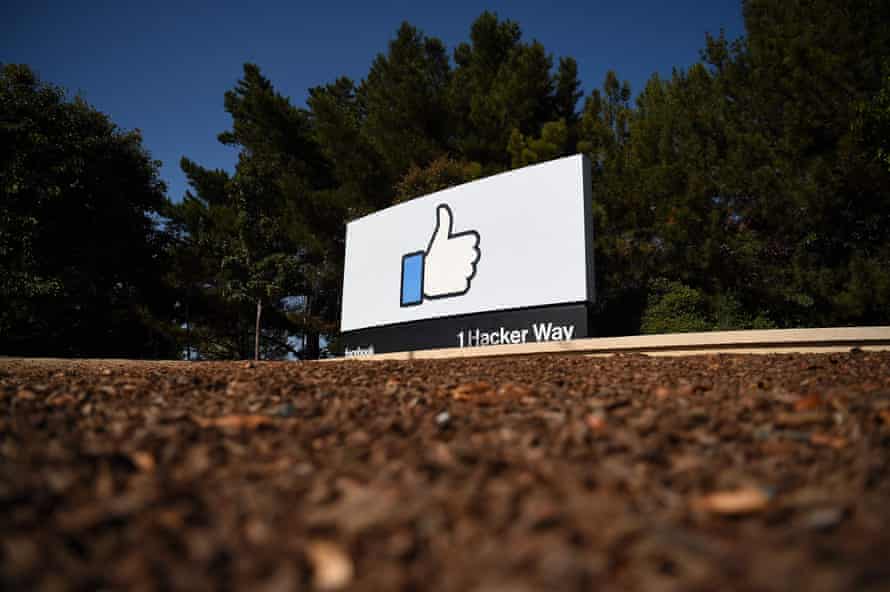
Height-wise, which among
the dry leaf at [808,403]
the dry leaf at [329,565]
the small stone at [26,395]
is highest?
the dry leaf at [808,403]

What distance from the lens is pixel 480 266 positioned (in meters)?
6.65

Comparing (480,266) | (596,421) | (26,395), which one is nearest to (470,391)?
(596,421)

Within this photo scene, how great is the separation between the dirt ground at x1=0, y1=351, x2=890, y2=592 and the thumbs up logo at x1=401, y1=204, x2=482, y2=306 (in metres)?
4.92

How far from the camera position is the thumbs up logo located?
6809 mm

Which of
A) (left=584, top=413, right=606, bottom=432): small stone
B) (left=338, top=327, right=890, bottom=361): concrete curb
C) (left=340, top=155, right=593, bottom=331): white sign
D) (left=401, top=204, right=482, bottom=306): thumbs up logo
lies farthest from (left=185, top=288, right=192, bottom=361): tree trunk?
(left=584, top=413, right=606, bottom=432): small stone

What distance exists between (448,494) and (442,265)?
6.12 m

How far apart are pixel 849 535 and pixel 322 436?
4.30 feet

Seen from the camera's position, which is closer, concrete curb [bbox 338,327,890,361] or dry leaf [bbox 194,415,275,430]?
dry leaf [bbox 194,415,275,430]

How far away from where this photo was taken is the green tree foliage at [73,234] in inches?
432

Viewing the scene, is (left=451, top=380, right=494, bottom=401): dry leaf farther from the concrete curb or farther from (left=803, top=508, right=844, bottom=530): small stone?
the concrete curb

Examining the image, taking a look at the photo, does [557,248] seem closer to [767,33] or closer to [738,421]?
[738,421]

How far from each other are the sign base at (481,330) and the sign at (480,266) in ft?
0.04

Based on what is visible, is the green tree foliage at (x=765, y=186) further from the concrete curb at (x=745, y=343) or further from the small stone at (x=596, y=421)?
the small stone at (x=596, y=421)

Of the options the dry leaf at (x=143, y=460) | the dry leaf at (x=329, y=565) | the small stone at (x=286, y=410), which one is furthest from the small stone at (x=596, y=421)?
the dry leaf at (x=143, y=460)
